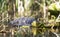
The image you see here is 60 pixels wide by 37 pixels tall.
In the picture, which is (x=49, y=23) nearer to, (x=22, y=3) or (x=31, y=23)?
(x=31, y=23)

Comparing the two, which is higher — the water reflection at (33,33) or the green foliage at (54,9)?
the green foliage at (54,9)

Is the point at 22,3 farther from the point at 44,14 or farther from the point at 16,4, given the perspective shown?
the point at 44,14

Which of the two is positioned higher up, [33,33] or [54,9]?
[54,9]

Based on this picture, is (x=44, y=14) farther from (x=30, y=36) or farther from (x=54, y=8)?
(x=30, y=36)

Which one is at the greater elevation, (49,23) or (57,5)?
(57,5)

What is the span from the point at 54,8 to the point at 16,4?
1.25 ft

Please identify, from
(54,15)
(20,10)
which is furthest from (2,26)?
(54,15)

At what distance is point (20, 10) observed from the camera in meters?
1.56

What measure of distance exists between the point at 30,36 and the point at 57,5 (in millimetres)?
406

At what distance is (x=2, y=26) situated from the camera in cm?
156

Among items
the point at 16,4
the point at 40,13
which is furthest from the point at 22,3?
the point at 40,13

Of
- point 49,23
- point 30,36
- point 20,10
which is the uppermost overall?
point 20,10

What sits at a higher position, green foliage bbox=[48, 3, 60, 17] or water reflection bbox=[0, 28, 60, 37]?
green foliage bbox=[48, 3, 60, 17]

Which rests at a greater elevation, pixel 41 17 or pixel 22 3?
pixel 22 3
